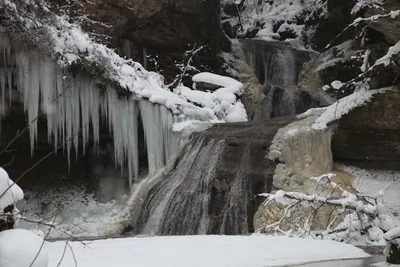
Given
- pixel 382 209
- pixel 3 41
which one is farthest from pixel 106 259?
pixel 3 41

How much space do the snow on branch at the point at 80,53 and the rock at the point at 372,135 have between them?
3378 mm

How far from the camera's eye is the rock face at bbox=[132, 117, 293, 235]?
9359 mm

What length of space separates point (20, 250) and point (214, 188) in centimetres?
698

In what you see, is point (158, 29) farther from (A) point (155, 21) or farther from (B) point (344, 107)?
(B) point (344, 107)

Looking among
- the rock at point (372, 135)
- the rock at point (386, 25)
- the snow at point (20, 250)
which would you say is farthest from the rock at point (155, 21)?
the snow at point (20, 250)

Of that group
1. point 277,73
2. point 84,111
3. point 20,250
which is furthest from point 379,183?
point 20,250

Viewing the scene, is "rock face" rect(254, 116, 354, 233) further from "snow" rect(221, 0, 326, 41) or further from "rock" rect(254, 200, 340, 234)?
"snow" rect(221, 0, 326, 41)

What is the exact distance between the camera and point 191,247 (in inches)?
180

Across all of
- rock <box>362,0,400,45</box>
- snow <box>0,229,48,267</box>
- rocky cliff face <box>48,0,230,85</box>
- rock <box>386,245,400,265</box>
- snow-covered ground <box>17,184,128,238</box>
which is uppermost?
rocky cliff face <box>48,0,230,85</box>

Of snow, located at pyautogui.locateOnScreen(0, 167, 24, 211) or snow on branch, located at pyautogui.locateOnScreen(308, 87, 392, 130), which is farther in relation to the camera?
snow on branch, located at pyautogui.locateOnScreen(308, 87, 392, 130)

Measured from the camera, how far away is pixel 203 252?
4336mm

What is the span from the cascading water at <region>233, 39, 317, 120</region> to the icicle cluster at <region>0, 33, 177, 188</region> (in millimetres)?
5191

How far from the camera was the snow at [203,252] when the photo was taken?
3.98 metres

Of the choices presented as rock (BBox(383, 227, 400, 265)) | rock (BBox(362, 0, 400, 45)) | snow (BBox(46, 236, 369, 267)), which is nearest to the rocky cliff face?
rock (BBox(362, 0, 400, 45))
